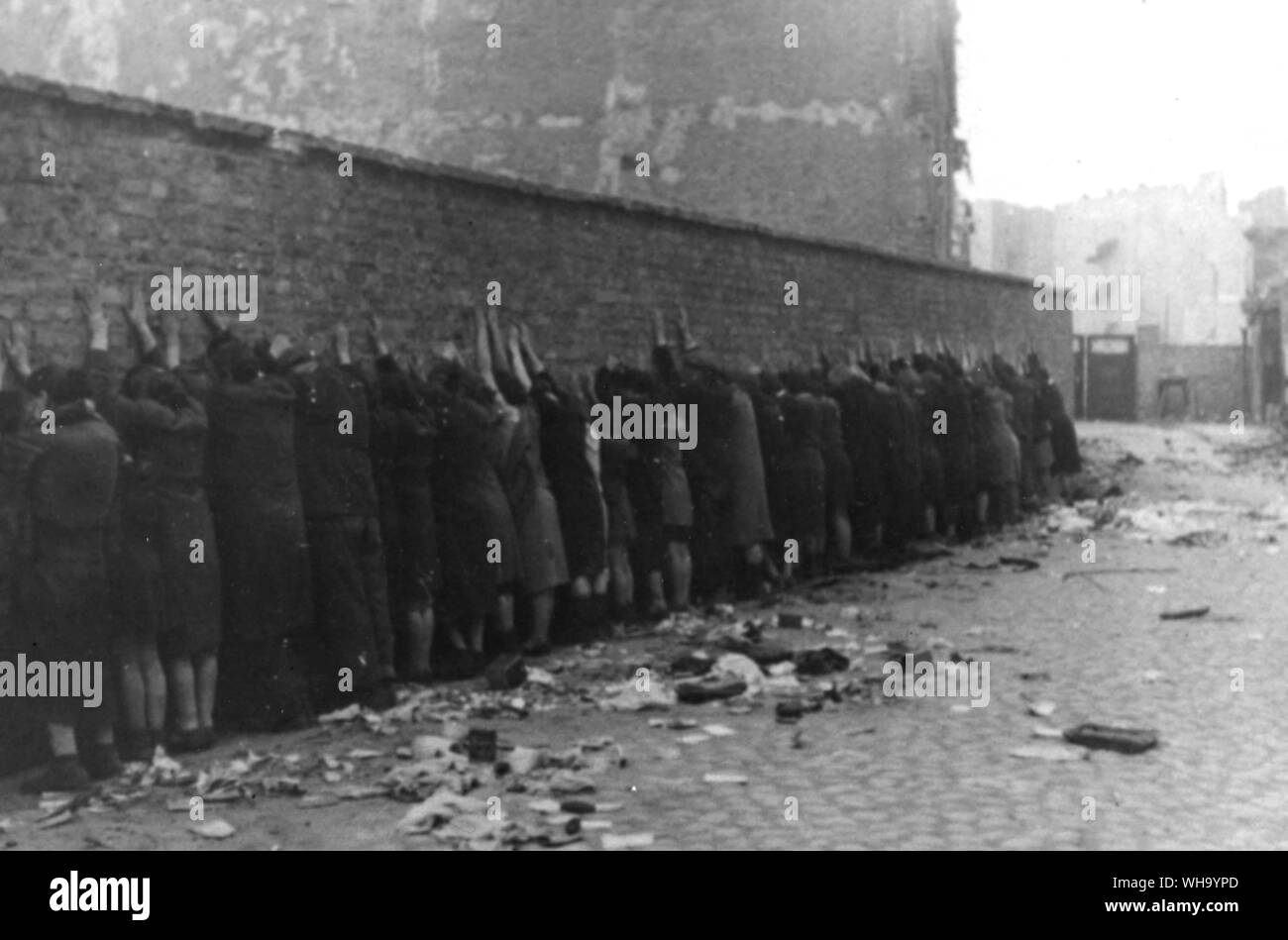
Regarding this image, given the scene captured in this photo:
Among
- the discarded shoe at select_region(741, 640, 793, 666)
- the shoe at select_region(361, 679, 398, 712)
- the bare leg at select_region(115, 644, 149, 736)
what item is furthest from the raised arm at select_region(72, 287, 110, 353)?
the discarded shoe at select_region(741, 640, 793, 666)

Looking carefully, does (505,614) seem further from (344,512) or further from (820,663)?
(820,663)

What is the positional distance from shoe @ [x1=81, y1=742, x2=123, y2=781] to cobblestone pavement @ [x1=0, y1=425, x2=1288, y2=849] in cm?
37

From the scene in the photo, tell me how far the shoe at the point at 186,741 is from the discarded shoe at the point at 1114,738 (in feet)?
13.7

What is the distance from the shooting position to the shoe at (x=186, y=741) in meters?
7.10

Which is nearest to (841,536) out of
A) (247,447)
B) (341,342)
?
(341,342)

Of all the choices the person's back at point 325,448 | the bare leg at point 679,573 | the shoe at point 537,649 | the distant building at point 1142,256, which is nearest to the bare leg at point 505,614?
the shoe at point 537,649

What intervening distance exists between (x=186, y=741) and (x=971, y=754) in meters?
3.73

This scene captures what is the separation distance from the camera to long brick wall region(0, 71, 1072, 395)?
23.8 feet

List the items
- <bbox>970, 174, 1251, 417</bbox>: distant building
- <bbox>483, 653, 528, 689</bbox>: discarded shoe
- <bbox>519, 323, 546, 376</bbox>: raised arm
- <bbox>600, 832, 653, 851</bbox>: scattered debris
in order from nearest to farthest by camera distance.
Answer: <bbox>600, 832, 653, 851</bbox>: scattered debris → <bbox>483, 653, 528, 689</bbox>: discarded shoe → <bbox>519, 323, 546, 376</bbox>: raised arm → <bbox>970, 174, 1251, 417</bbox>: distant building

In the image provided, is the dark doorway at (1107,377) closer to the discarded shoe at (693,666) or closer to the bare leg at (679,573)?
the bare leg at (679,573)

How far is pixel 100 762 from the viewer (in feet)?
21.8

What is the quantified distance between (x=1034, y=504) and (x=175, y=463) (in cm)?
1377

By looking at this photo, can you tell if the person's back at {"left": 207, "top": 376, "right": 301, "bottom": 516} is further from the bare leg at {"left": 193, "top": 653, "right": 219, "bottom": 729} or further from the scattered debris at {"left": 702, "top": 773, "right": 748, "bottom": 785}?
the scattered debris at {"left": 702, "top": 773, "right": 748, "bottom": 785}
